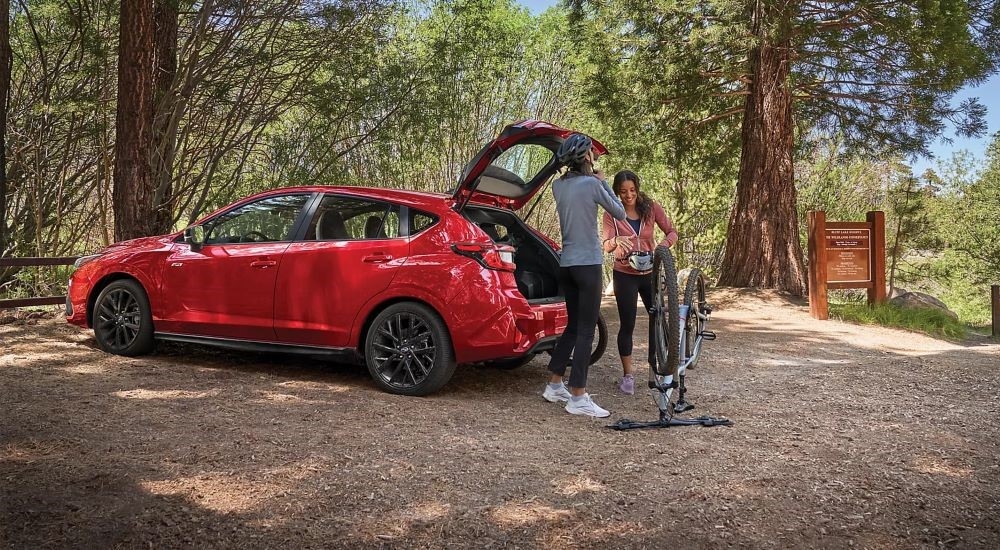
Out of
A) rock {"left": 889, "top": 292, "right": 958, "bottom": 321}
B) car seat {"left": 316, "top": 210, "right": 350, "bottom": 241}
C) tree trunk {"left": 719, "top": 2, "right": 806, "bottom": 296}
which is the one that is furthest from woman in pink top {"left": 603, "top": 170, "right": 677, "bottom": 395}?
rock {"left": 889, "top": 292, "right": 958, "bottom": 321}

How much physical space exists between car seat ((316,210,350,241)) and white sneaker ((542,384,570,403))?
2.05 meters

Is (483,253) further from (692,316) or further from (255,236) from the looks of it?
(255,236)

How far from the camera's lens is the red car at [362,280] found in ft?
19.2

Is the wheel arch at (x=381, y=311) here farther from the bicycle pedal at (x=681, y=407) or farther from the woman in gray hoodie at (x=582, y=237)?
the bicycle pedal at (x=681, y=407)

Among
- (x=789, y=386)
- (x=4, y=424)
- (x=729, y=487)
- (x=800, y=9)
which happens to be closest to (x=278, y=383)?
(x=4, y=424)

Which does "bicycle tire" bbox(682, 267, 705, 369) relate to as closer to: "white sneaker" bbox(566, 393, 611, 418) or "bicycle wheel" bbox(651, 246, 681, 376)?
"bicycle wheel" bbox(651, 246, 681, 376)

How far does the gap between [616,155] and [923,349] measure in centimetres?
739

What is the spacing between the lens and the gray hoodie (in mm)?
5664

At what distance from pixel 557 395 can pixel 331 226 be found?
2.29 meters

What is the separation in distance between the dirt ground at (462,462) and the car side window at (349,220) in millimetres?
1208

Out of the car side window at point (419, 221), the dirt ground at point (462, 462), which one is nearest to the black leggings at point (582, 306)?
the dirt ground at point (462, 462)

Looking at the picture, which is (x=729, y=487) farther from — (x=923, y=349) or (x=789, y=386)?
(x=923, y=349)

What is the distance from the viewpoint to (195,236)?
699cm

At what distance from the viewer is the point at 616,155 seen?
629 inches
